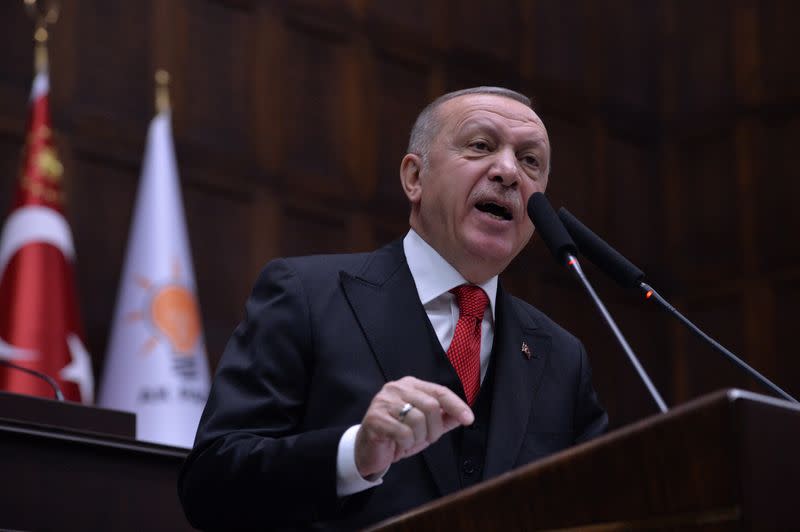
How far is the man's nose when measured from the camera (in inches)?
94.3

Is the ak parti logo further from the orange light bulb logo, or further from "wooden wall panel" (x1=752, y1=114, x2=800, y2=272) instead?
"wooden wall panel" (x1=752, y1=114, x2=800, y2=272)

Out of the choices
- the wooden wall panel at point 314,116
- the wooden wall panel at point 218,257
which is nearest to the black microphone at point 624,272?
the wooden wall panel at point 218,257

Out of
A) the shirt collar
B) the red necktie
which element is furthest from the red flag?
the red necktie

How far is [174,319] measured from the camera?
4.75 meters

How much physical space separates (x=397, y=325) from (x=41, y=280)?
8.79 ft

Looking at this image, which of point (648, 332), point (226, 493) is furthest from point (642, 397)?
point (226, 493)

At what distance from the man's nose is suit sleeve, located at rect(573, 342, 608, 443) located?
440 mm

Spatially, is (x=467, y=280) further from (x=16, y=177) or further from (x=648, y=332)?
(x=648, y=332)

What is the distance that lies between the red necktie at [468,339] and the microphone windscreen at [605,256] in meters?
0.31

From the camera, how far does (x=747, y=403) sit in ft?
3.80

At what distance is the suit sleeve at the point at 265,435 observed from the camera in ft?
6.01

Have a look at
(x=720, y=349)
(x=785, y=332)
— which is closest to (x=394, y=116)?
(x=785, y=332)

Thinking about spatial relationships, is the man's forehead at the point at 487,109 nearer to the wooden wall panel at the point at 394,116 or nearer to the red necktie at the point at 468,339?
the red necktie at the point at 468,339

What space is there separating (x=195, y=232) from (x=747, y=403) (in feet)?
15.6
